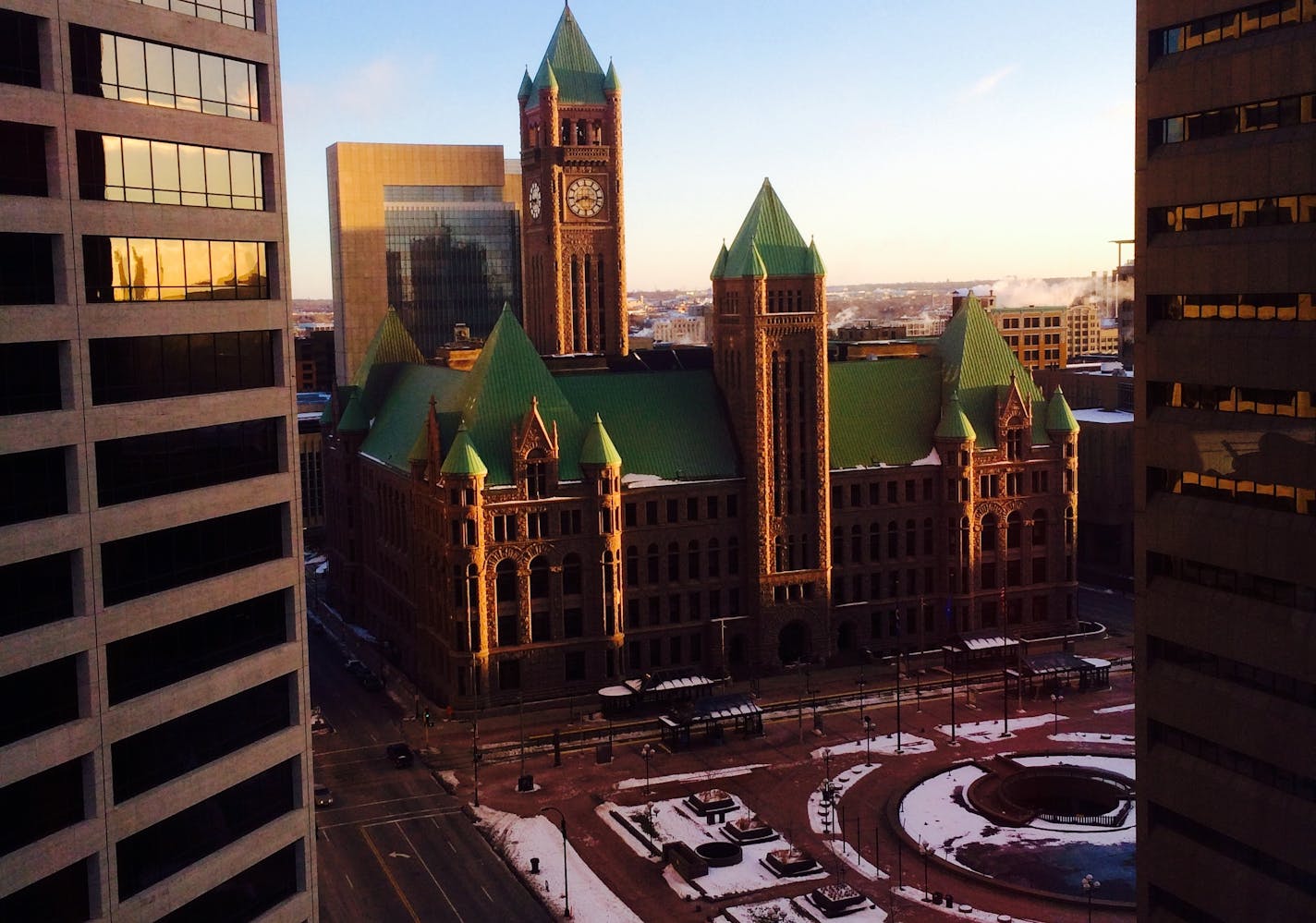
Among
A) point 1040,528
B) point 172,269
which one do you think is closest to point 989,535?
point 1040,528

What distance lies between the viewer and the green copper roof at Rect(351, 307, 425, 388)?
557 ft

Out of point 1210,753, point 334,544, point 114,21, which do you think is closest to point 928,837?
point 1210,753

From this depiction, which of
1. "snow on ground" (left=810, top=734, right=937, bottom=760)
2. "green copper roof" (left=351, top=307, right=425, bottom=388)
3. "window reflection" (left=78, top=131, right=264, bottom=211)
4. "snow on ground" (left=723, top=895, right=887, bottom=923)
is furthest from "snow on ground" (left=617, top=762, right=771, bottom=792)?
"green copper roof" (left=351, top=307, right=425, bottom=388)

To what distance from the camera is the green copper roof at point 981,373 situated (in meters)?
148

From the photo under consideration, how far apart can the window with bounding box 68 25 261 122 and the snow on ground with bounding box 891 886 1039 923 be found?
59.1 m

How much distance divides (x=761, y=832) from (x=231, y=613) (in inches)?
2092

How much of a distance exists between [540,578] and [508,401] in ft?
52.6

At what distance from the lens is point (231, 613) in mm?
52844

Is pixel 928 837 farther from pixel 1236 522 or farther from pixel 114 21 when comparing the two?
pixel 114 21

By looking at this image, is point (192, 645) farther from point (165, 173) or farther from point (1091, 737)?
point (1091, 737)

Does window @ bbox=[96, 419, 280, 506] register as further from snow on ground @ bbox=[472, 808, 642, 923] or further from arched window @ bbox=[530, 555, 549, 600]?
arched window @ bbox=[530, 555, 549, 600]

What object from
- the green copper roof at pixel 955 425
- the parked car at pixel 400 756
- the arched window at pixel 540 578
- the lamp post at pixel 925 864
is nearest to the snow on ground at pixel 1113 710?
the green copper roof at pixel 955 425

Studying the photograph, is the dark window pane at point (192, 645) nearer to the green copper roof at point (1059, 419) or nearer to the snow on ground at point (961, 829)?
the snow on ground at point (961, 829)

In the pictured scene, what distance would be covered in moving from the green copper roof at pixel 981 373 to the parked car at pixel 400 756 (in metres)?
64.2
